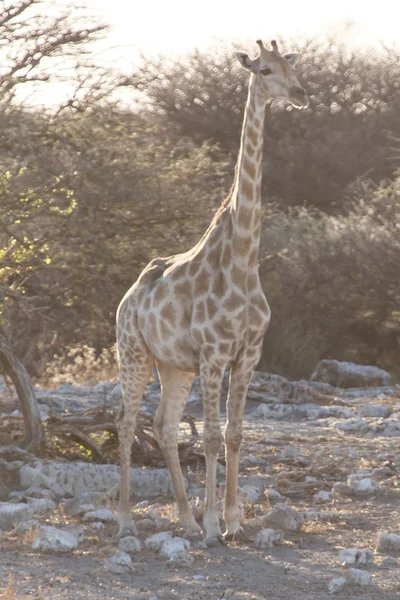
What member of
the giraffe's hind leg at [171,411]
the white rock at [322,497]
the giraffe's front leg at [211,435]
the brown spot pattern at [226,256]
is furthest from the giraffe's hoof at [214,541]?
the white rock at [322,497]

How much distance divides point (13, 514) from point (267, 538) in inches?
65.9

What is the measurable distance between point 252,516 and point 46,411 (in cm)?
482

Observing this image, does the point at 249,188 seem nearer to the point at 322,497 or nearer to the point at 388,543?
the point at 388,543

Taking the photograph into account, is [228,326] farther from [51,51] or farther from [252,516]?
[51,51]

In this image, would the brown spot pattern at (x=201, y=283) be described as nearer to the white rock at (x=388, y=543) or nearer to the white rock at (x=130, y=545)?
the white rock at (x=130, y=545)

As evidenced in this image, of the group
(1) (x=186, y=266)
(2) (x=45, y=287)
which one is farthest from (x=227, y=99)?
(1) (x=186, y=266)

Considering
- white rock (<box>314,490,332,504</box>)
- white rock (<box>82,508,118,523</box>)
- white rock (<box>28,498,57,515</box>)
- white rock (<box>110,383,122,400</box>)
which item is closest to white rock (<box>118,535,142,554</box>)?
white rock (<box>82,508,118,523</box>)

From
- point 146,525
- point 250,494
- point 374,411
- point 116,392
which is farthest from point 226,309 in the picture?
point 116,392

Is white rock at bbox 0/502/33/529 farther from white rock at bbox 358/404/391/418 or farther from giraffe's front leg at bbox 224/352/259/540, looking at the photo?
white rock at bbox 358/404/391/418

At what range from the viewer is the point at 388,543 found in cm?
647

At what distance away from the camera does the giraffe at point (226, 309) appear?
22.1ft

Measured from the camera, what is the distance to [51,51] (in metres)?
14.7

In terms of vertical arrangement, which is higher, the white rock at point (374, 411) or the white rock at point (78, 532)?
the white rock at point (374, 411)

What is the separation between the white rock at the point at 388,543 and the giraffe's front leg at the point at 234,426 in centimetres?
87
